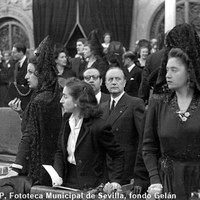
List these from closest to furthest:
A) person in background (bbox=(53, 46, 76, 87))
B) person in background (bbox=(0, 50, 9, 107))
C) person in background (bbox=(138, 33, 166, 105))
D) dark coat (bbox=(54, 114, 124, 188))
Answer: dark coat (bbox=(54, 114, 124, 188)), person in background (bbox=(138, 33, 166, 105)), person in background (bbox=(53, 46, 76, 87)), person in background (bbox=(0, 50, 9, 107))

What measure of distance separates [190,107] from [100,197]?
82 cm

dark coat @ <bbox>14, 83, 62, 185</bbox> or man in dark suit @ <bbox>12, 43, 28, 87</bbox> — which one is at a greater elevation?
man in dark suit @ <bbox>12, 43, 28, 87</bbox>

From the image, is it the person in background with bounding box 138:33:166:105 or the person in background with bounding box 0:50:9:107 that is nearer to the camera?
the person in background with bounding box 138:33:166:105

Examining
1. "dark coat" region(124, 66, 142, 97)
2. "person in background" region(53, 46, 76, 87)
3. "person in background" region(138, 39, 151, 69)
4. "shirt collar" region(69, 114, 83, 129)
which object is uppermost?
"person in background" region(138, 39, 151, 69)

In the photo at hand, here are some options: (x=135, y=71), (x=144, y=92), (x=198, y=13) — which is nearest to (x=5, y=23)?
(x=198, y=13)

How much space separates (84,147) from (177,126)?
878mm

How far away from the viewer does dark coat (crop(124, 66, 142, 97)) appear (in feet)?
23.1

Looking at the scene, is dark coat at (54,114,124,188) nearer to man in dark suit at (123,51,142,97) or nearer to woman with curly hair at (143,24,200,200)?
woman with curly hair at (143,24,200,200)

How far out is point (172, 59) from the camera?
312 centimetres

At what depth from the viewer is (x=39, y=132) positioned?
4215 mm

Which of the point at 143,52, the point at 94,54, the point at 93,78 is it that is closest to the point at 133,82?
the point at 94,54

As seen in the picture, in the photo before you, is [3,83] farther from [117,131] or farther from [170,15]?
[117,131]

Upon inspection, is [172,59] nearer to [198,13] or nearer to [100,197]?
[100,197]

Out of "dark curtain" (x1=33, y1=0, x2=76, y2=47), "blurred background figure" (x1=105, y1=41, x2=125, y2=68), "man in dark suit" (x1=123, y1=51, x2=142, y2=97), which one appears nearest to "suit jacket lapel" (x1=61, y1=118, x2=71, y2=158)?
"blurred background figure" (x1=105, y1=41, x2=125, y2=68)
